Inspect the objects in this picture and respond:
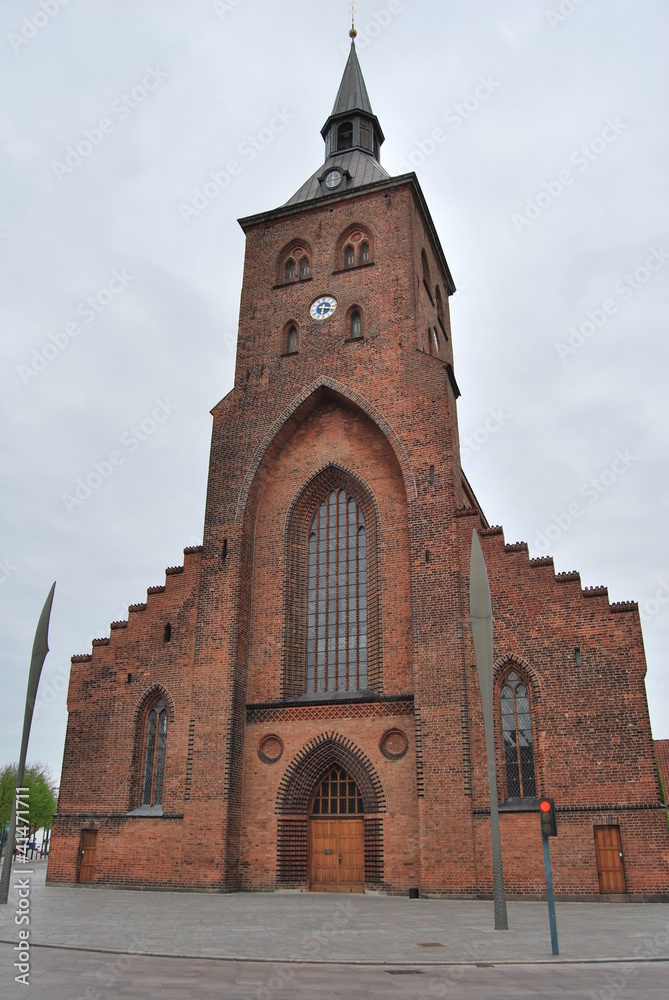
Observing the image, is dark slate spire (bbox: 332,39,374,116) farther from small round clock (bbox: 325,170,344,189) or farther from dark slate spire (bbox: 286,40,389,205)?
small round clock (bbox: 325,170,344,189)

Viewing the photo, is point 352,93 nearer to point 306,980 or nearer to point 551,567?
point 551,567

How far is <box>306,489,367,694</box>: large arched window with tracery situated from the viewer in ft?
76.1

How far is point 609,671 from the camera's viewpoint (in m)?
19.4

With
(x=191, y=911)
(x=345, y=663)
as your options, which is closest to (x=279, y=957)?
(x=191, y=911)

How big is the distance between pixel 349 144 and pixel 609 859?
29.7m

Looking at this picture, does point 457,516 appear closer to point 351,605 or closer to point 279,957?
point 351,605

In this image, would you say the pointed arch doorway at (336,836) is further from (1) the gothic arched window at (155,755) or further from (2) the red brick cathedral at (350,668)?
(1) the gothic arched window at (155,755)

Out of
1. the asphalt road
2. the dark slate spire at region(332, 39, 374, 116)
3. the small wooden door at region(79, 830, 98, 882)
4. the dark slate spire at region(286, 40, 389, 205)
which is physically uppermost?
the dark slate spire at region(332, 39, 374, 116)

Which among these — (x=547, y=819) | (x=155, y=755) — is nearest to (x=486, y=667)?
(x=547, y=819)

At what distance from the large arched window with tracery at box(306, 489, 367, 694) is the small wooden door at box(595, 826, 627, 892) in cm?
729

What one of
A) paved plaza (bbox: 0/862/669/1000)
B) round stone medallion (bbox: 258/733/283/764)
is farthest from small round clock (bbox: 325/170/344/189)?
paved plaza (bbox: 0/862/669/1000)

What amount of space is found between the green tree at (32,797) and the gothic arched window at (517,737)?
34.5 meters

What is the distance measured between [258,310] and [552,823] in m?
20.9

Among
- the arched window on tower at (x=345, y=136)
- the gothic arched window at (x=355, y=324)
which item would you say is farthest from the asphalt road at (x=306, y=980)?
the arched window on tower at (x=345, y=136)
